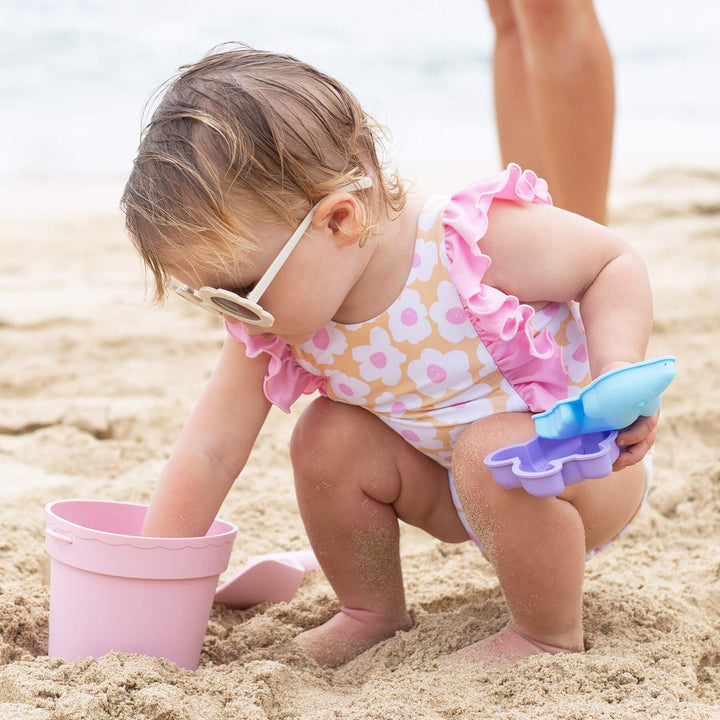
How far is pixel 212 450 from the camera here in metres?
1.55

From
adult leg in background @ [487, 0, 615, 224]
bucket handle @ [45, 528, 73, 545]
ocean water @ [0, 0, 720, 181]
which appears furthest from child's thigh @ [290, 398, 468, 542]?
ocean water @ [0, 0, 720, 181]

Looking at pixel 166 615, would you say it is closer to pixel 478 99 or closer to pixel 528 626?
pixel 528 626

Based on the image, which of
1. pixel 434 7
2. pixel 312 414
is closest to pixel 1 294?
pixel 312 414

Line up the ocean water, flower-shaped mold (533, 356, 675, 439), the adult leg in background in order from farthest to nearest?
1. the ocean water
2. the adult leg in background
3. flower-shaped mold (533, 356, 675, 439)

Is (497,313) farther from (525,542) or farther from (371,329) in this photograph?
(525,542)

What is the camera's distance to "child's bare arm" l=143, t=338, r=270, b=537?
1.53 meters

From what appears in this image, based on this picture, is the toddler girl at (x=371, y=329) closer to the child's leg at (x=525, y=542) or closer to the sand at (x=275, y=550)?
the child's leg at (x=525, y=542)

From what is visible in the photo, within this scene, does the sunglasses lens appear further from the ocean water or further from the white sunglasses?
the ocean water

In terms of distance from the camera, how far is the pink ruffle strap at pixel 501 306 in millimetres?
1396

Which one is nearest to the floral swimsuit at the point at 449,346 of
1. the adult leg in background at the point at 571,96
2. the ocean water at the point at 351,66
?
the adult leg in background at the point at 571,96

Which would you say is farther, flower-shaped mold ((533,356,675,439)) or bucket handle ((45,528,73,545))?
bucket handle ((45,528,73,545))

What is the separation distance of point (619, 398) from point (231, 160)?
22.3 inches

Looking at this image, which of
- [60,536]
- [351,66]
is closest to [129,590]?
[60,536]

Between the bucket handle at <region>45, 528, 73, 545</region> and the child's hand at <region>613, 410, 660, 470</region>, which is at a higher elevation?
the child's hand at <region>613, 410, 660, 470</region>
